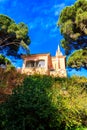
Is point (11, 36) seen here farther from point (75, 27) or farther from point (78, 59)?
point (78, 59)

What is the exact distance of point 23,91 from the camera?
360 inches

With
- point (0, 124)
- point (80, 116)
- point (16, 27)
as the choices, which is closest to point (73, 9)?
point (16, 27)

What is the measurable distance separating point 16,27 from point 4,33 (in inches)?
62.8

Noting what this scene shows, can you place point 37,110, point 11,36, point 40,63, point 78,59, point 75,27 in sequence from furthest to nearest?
point 40,63 → point 11,36 → point 75,27 → point 78,59 → point 37,110

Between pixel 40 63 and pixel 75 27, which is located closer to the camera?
pixel 75 27

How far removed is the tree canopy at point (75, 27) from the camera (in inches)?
955

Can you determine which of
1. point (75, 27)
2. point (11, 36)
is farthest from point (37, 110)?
point (11, 36)

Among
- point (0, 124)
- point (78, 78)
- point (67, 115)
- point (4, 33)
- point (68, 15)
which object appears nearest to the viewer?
point (0, 124)

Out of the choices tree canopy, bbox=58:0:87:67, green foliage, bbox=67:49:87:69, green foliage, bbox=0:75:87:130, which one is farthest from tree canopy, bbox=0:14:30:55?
green foliage, bbox=0:75:87:130

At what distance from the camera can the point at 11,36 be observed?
100 ft

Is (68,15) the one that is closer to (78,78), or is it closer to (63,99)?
(78,78)

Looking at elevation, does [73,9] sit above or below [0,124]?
above

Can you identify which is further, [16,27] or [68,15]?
[16,27]

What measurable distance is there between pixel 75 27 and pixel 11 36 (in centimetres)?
880
